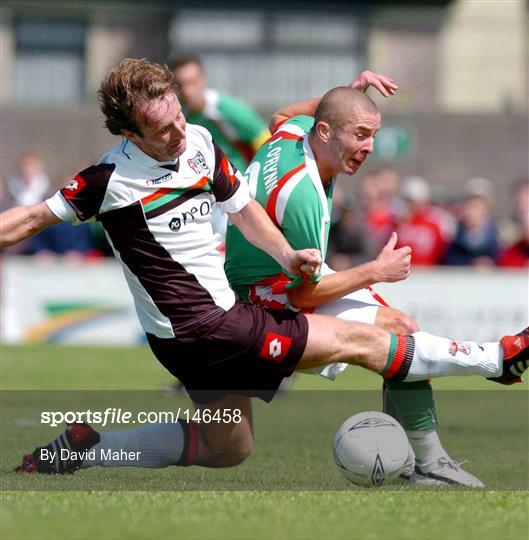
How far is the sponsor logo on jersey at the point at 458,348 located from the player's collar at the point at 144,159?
1.59 meters

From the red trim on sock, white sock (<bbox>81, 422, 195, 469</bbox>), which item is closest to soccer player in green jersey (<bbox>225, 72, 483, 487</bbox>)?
the red trim on sock

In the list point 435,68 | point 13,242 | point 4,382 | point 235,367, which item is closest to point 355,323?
point 235,367

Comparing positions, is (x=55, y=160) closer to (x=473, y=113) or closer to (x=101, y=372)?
(x=473, y=113)

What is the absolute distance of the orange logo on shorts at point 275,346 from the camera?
19.3 ft

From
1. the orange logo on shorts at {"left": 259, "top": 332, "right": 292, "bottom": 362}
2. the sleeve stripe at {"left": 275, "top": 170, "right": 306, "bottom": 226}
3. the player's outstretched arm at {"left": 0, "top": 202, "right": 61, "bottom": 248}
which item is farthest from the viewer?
the sleeve stripe at {"left": 275, "top": 170, "right": 306, "bottom": 226}

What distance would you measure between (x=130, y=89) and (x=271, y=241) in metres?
0.99

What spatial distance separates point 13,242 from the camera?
18.3ft

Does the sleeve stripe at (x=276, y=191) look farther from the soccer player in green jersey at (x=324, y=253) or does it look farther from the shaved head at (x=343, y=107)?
the shaved head at (x=343, y=107)

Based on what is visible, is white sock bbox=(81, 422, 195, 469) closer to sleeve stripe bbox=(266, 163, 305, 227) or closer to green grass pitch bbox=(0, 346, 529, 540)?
green grass pitch bbox=(0, 346, 529, 540)

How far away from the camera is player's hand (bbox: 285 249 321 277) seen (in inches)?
227

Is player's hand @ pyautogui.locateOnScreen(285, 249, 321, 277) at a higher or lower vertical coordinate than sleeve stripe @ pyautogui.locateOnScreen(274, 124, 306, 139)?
lower

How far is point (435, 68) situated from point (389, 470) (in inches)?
843

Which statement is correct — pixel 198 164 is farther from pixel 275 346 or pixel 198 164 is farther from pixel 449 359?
pixel 449 359

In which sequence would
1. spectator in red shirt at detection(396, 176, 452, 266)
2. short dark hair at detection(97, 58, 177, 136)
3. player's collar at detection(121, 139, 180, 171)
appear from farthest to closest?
1. spectator in red shirt at detection(396, 176, 452, 266)
2. player's collar at detection(121, 139, 180, 171)
3. short dark hair at detection(97, 58, 177, 136)
